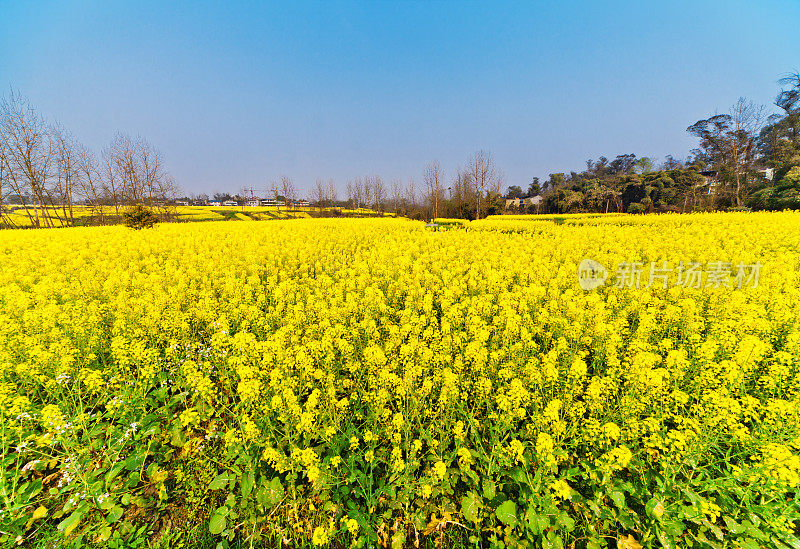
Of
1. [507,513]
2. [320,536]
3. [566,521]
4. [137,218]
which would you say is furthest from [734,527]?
[137,218]

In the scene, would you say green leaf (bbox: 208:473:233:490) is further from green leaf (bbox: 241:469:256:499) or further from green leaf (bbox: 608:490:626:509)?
green leaf (bbox: 608:490:626:509)

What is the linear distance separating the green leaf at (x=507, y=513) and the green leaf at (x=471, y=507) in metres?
0.17

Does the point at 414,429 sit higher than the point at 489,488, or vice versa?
the point at 414,429

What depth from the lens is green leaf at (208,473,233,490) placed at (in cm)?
268

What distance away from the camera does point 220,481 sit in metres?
2.71

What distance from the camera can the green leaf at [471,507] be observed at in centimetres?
238

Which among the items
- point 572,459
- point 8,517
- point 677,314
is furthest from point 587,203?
point 8,517

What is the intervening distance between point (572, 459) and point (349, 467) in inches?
84.3

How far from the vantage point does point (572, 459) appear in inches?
107

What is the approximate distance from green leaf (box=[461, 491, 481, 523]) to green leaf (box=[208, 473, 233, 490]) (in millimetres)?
2224

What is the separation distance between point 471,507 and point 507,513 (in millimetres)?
290


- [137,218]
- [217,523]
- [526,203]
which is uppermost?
[526,203]

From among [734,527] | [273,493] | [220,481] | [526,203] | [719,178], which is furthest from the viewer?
[526,203]

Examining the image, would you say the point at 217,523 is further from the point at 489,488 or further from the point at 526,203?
the point at 526,203
